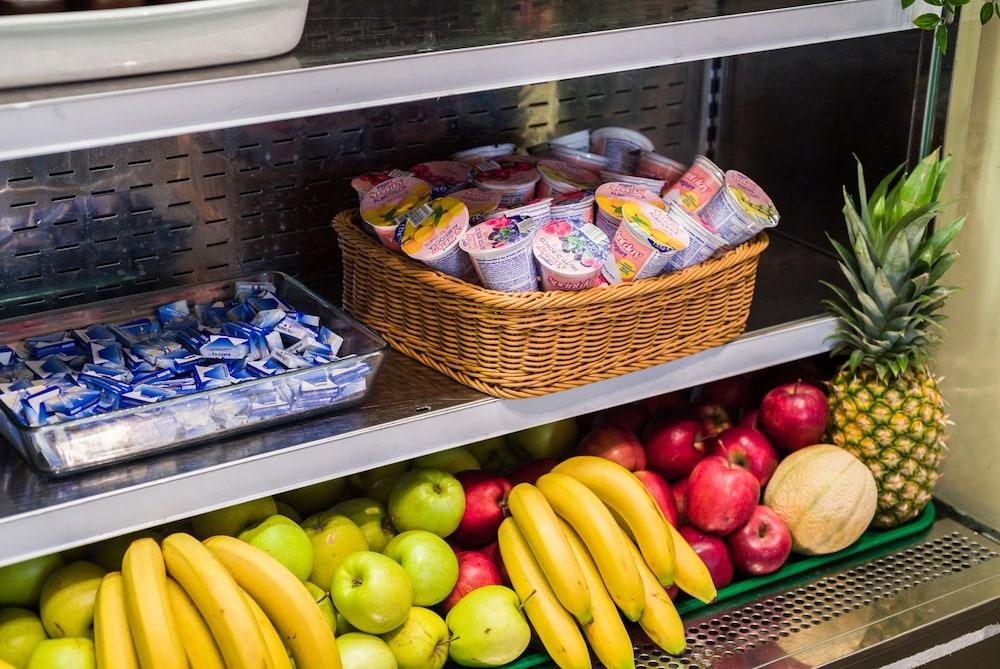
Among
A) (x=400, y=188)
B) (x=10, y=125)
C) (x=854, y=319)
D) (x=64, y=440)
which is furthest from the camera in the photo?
(x=854, y=319)

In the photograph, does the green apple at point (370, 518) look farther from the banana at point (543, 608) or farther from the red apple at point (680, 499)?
the red apple at point (680, 499)

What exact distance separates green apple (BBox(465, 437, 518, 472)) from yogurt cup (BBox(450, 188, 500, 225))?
461mm

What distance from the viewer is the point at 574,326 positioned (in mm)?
1647

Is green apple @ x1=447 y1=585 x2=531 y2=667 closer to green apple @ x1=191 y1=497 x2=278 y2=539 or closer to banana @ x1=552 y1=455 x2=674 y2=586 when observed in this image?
banana @ x1=552 y1=455 x2=674 y2=586

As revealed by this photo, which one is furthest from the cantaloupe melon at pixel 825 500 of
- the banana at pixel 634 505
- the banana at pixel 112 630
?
the banana at pixel 112 630

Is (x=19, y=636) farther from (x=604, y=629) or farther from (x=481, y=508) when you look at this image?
(x=604, y=629)

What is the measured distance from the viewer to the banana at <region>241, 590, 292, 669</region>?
1.49m

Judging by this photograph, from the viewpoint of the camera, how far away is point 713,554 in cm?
188

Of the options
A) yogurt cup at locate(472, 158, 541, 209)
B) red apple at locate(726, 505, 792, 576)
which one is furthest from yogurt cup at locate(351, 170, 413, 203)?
red apple at locate(726, 505, 792, 576)

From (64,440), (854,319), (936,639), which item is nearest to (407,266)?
(64,440)

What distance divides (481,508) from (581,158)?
630 mm

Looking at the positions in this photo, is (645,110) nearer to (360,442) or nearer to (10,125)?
(360,442)

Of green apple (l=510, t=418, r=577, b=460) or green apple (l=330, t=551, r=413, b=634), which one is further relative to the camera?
green apple (l=510, t=418, r=577, b=460)

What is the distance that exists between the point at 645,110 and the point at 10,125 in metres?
1.37
